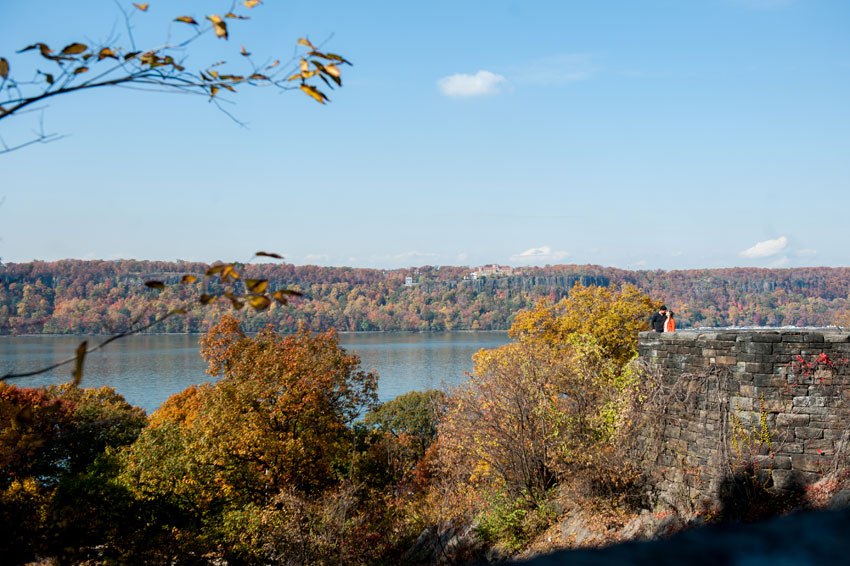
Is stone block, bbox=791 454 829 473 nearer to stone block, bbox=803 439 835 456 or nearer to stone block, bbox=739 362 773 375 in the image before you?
stone block, bbox=803 439 835 456

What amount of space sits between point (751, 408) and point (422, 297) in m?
138

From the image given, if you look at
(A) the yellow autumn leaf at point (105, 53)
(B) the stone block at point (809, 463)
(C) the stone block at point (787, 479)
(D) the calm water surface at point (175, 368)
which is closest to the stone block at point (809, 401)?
(B) the stone block at point (809, 463)

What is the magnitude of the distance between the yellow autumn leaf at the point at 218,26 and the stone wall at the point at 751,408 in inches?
352

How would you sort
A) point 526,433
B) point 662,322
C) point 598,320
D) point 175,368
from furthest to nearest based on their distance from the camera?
point 175,368 → point 598,320 → point 662,322 → point 526,433


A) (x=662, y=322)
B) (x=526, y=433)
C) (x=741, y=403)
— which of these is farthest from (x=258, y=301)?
(x=662, y=322)

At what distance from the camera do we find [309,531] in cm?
1303

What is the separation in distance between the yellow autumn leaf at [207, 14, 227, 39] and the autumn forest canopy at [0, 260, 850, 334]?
4381 cm

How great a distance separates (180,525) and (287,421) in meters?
4.48

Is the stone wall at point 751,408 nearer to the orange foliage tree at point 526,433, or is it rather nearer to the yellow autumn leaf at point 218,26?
the orange foliage tree at point 526,433

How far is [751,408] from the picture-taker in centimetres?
984

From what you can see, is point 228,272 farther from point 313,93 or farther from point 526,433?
point 526,433

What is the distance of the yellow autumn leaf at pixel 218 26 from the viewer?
3143 millimetres

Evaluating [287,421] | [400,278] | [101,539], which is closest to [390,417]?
[287,421]

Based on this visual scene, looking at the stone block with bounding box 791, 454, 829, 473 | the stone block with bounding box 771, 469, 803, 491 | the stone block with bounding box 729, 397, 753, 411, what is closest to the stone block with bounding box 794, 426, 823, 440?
the stone block with bounding box 791, 454, 829, 473
